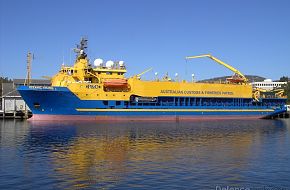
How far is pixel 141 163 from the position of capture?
2061 cm

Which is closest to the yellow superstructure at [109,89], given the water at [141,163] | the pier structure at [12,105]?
the pier structure at [12,105]

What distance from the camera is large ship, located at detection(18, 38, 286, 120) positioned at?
51188 millimetres

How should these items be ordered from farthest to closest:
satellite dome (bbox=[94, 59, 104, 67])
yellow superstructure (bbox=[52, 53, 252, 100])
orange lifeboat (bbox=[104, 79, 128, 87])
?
1. satellite dome (bbox=[94, 59, 104, 67])
2. orange lifeboat (bbox=[104, 79, 128, 87])
3. yellow superstructure (bbox=[52, 53, 252, 100])

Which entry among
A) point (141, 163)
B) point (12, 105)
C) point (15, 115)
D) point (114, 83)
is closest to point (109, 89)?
point (114, 83)

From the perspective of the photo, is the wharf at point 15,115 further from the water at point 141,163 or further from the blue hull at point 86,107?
the water at point 141,163

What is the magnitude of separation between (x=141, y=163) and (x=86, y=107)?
1296 inches

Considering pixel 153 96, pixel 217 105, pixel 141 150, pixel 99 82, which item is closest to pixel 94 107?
pixel 99 82

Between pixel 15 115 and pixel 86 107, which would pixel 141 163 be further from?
pixel 15 115

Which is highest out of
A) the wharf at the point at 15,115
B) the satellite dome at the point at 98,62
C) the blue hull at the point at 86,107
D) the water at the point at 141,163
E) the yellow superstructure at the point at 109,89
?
the satellite dome at the point at 98,62

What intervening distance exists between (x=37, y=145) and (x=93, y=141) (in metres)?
4.53

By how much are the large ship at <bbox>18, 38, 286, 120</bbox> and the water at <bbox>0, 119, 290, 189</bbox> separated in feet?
65.6

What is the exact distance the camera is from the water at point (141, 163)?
1645 centimetres

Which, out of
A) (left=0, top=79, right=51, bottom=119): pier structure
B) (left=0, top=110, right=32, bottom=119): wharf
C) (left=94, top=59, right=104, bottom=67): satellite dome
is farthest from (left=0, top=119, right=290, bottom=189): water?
(left=0, top=79, right=51, bottom=119): pier structure

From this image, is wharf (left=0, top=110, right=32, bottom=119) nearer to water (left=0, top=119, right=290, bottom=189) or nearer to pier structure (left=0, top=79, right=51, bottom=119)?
pier structure (left=0, top=79, right=51, bottom=119)
